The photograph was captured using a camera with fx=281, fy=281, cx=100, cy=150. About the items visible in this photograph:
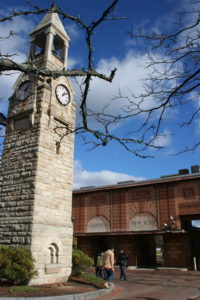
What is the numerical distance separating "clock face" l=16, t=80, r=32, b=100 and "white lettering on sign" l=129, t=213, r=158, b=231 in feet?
52.5

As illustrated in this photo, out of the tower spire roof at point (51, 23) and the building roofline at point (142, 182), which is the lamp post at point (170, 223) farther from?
the tower spire roof at point (51, 23)

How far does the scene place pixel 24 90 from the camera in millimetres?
15094

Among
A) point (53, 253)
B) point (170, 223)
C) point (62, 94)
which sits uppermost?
point (62, 94)

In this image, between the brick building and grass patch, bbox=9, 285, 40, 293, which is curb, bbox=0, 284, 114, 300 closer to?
grass patch, bbox=9, 285, 40, 293

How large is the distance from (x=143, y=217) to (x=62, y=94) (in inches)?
589

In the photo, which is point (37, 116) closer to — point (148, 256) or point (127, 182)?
point (127, 182)

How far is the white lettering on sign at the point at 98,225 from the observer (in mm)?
27200

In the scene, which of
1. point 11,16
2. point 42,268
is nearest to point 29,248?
point 42,268

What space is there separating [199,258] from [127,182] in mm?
9504

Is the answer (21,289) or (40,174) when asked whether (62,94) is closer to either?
(40,174)

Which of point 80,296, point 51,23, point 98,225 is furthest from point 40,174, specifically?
point 98,225

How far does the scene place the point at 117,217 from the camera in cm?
2681

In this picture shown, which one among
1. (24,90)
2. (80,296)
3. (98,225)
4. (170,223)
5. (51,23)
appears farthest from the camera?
(98,225)

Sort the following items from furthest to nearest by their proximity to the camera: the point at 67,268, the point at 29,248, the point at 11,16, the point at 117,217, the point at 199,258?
the point at 117,217
the point at 199,258
the point at 67,268
the point at 29,248
the point at 11,16
